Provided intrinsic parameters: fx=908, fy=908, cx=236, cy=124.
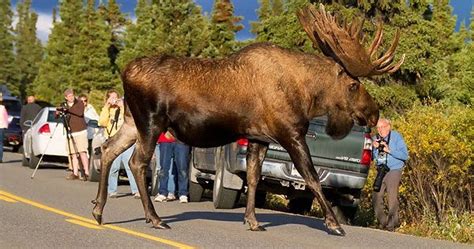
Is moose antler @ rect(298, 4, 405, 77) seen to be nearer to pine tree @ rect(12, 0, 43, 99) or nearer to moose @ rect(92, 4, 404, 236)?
moose @ rect(92, 4, 404, 236)

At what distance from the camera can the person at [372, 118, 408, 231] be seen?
12844 millimetres

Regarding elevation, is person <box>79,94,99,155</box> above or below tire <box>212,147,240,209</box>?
above

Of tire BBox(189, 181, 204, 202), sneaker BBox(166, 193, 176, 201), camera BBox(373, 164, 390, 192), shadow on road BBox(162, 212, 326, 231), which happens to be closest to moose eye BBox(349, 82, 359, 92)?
shadow on road BBox(162, 212, 326, 231)

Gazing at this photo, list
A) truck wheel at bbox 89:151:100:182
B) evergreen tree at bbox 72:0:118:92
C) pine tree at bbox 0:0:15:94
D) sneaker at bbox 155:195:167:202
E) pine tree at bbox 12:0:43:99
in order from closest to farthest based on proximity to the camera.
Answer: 1. sneaker at bbox 155:195:167:202
2. truck wheel at bbox 89:151:100:182
3. evergreen tree at bbox 72:0:118:92
4. pine tree at bbox 0:0:15:94
5. pine tree at bbox 12:0:43:99

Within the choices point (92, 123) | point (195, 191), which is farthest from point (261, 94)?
point (92, 123)

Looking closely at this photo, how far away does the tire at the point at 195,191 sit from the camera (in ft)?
51.4

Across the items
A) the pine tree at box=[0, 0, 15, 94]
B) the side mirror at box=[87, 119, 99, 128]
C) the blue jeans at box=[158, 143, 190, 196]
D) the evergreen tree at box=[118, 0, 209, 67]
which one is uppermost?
the pine tree at box=[0, 0, 15, 94]

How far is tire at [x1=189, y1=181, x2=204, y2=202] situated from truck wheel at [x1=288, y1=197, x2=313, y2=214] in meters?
1.71

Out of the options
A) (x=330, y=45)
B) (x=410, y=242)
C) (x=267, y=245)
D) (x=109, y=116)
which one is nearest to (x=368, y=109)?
(x=330, y=45)

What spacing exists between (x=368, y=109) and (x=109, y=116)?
24.5ft

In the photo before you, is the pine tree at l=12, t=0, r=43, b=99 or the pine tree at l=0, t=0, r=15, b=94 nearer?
the pine tree at l=0, t=0, r=15, b=94

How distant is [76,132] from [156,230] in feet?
32.8

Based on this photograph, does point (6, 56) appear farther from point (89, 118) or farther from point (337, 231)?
point (337, 231)

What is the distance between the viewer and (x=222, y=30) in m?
59.5
